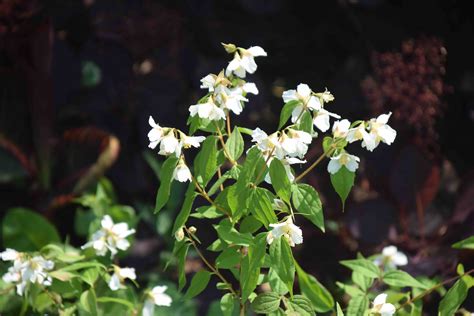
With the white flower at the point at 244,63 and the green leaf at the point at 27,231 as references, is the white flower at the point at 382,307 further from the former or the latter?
the green leaf at the point at 27,231

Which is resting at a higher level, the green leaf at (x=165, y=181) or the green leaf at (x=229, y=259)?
the green leaf at (x=165, y=181)

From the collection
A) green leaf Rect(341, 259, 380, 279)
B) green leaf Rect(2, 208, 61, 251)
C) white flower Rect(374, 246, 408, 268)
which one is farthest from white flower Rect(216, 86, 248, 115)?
green leaf Rect(2, 208, 61, 251)

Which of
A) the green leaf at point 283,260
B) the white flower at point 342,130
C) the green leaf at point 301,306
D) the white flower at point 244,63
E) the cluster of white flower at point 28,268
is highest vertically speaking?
the white flower at point 244,63

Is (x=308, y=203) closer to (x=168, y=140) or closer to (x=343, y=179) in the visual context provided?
(x=343, y=179)

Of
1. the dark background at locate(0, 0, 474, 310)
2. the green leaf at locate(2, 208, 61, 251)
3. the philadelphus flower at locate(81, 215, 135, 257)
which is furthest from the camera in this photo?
the dark background at locate(0, 0, 474, 310)

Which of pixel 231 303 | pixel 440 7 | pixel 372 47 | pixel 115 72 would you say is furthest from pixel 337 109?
pixel 231 303

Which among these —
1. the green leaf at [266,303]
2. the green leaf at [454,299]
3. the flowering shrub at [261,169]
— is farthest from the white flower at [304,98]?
the green leaf at [454,299]

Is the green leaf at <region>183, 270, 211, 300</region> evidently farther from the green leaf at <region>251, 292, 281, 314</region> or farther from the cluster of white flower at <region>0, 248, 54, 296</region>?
the cluster of white flower at <region>0, 248, 54, 296</region>
